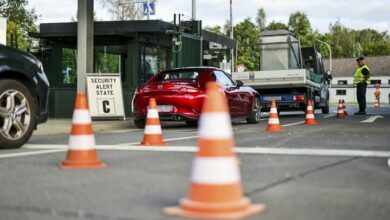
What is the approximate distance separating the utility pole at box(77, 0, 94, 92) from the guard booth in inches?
67.5

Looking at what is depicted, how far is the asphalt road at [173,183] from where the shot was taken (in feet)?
13.1

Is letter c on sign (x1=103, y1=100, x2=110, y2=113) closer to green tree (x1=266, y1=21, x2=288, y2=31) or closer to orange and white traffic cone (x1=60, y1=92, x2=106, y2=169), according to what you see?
orange and white traffic cone (x1=60, y1=92, x2=106, y2=169)

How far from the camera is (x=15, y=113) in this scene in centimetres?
804

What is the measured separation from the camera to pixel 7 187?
498cm

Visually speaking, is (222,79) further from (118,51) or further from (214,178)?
(214,178)

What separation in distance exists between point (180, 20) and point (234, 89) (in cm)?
633

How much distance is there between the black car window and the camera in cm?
1396

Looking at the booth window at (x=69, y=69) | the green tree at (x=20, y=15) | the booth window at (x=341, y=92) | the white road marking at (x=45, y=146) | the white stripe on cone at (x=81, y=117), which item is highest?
the green tree at (x=20, y=15)

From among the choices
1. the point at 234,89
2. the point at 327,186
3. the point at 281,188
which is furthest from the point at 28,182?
the point at 234,89

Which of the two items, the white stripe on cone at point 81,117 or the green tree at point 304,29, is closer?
the white stripe on cone at point 81,117

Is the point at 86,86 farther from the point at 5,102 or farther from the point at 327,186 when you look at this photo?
the point at 327,186

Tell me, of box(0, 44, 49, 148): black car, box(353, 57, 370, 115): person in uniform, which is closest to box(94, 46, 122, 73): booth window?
box(353, 57, 370, 115): person in uniform

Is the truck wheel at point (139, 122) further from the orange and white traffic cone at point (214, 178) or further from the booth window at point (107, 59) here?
the orange and white traffic cone at point (214, 178)

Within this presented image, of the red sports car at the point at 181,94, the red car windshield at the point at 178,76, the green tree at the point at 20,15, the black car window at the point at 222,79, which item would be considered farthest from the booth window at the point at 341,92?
the red car windshield at the point at 178,76
